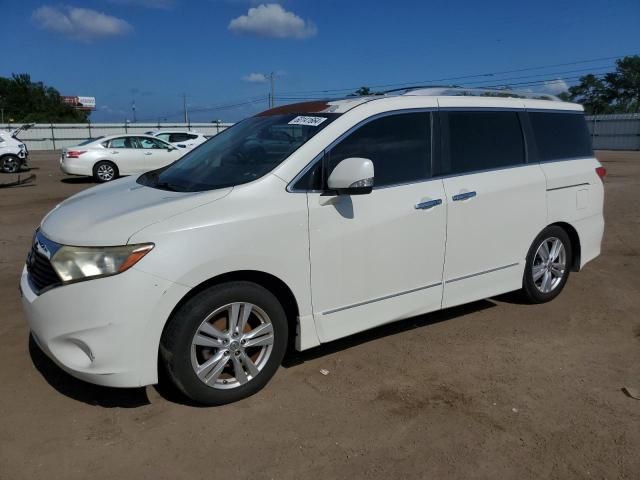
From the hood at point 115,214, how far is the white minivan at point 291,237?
0.01 meters

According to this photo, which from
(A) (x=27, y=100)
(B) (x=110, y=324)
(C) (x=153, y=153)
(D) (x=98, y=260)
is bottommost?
(B) (x=110, y=324)

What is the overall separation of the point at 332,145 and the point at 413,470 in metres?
→ 1.99

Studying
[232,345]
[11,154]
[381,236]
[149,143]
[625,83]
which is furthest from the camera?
[625,83]

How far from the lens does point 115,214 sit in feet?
10.3

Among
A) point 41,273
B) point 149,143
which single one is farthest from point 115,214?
point 149,143

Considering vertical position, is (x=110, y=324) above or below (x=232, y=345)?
above

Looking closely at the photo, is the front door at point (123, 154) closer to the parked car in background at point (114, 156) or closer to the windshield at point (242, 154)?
the parked car in background at point (114, 156)

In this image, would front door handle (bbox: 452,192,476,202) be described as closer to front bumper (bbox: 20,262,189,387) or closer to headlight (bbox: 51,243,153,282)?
front bumper (bbox: 20,262,189,387)

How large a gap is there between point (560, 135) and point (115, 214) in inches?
155

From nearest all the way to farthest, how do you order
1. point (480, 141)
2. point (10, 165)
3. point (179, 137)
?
point (480, 141) → point (10, 165) → point (179, 137)

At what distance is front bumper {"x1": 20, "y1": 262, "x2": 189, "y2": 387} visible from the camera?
111 inches

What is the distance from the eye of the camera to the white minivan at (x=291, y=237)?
9.55 feet

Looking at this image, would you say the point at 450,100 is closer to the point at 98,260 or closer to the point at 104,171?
the point at 98,260

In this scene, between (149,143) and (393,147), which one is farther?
(149,143)
